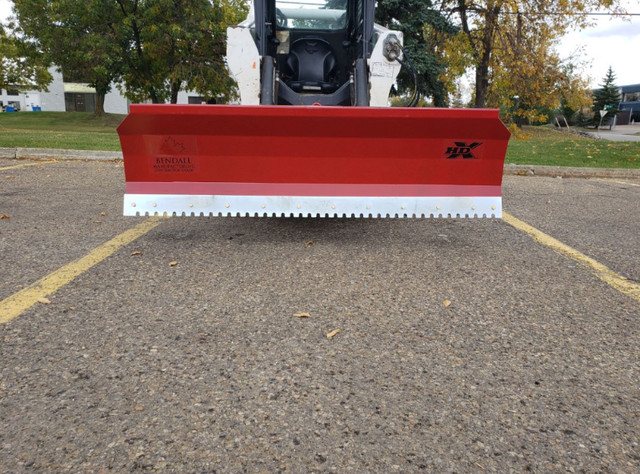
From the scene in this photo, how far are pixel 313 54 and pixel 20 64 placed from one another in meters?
40.5

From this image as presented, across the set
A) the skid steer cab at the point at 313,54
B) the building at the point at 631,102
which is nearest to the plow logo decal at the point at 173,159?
the skid steer cab at the point at 313,54

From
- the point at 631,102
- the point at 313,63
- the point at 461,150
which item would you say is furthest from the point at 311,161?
the point at 631,102

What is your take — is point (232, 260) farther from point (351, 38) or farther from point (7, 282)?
point (351, 38)

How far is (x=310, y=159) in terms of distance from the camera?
3738 millimetres

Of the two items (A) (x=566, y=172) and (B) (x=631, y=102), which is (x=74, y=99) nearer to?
(A) (x=566, y=172)

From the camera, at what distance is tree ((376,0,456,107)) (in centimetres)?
1556

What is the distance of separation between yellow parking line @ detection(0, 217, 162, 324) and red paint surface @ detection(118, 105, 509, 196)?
480 mm

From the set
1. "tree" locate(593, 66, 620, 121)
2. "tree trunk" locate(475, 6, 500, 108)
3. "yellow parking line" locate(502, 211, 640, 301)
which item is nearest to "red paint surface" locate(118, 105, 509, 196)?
"yellow parking line" locate(502, 211, 640, 301)

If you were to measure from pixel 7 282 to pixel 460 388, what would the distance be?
102 inches

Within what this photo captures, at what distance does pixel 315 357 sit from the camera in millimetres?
2154

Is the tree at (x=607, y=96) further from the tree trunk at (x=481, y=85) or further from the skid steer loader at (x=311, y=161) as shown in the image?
the skid steer loader at (x=311, y=161)

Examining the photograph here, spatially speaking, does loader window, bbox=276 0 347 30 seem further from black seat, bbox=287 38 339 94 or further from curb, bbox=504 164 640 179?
curb, bbox=504 164 640 179

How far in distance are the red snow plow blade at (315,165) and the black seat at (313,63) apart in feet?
6.70

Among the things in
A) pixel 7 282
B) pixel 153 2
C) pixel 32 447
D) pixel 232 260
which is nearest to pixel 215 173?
pixel 232 260
